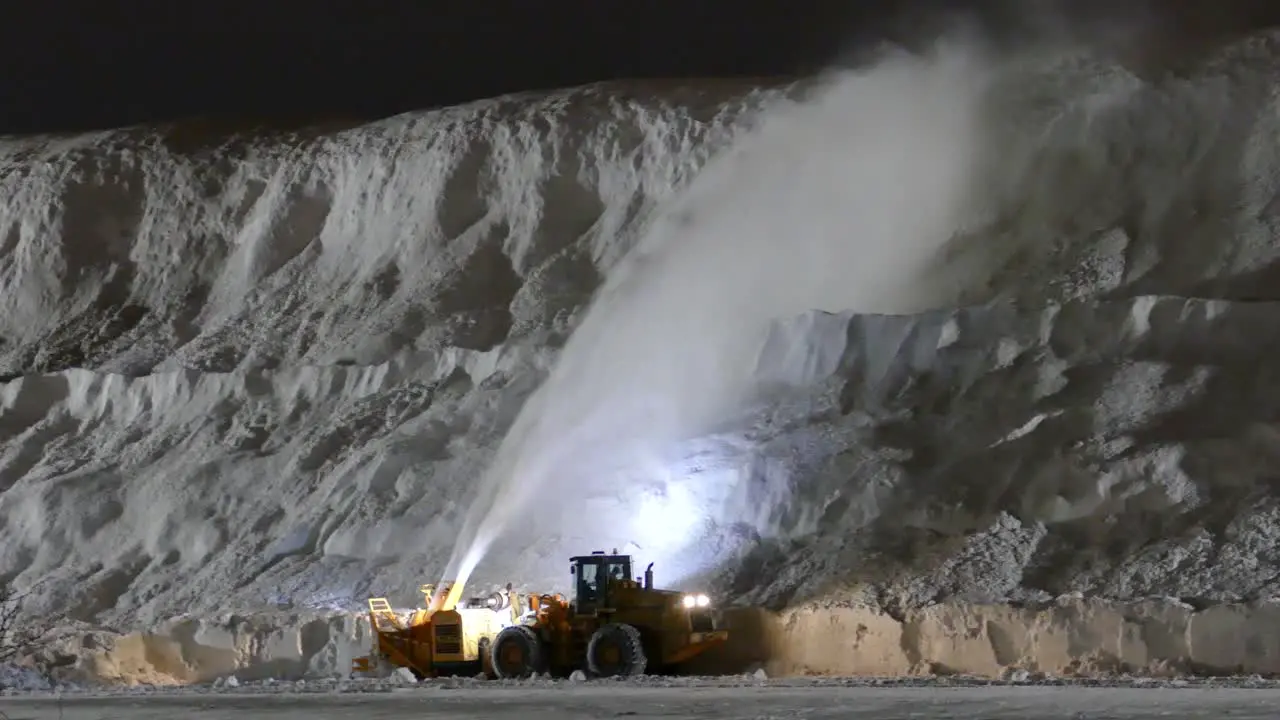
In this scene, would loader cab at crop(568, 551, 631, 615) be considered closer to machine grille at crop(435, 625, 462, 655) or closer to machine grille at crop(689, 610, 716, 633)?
machine grille at crop(689, 610, 716, 633)

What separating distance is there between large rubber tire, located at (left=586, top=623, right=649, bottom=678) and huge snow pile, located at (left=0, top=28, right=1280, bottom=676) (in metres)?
2.24

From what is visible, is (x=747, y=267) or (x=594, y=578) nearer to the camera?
(x=594, y=578)

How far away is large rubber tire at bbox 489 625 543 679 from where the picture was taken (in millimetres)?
19719

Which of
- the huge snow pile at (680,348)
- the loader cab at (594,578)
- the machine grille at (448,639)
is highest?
the huge snow pile at (680,348)

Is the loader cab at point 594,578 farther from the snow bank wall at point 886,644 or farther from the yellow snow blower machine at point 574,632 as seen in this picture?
the snow bank wall at point 886,644

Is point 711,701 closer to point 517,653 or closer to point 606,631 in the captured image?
point 606,631

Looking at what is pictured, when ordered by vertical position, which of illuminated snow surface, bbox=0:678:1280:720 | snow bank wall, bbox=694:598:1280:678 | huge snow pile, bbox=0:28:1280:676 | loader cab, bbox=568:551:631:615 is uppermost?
huge snow pile, bbox=0:28:1280:676

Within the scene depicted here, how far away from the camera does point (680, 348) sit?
88.5ft

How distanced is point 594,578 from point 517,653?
4.02 feet

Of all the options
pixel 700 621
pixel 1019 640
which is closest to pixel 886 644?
pixel 1019 640

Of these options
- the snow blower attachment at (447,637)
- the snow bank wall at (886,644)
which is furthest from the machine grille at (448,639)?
the snow bank wall at (886,644)

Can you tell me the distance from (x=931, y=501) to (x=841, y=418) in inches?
103

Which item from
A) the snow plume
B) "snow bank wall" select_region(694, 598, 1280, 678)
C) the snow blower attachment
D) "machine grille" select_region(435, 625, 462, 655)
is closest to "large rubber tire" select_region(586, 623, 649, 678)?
"snow bank wall" select_region(694, 598, 1280, 678)

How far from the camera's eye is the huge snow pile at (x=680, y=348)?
869 inches
